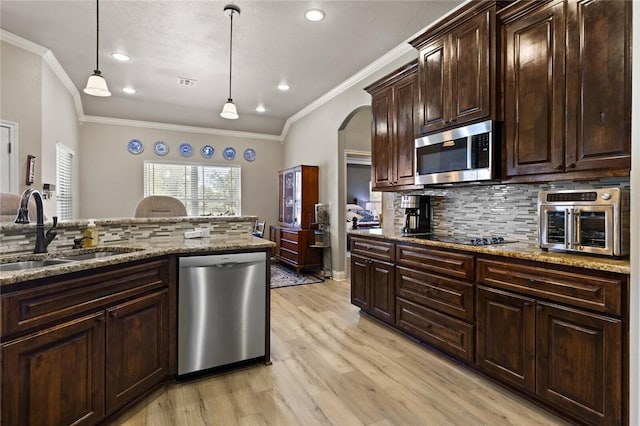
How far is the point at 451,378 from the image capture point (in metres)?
2.44

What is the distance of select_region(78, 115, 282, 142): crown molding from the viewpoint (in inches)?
248

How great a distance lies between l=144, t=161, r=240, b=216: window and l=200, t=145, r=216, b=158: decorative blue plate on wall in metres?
0.23


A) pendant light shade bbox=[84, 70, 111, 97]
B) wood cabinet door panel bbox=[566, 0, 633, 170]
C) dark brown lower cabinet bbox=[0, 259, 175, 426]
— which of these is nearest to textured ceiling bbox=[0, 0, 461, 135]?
pendant light shade bbox=[84, 70, 111, 97]

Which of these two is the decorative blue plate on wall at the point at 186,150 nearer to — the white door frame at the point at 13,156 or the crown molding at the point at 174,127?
the crown molding at the point at 174,127

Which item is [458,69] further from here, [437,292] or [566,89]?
[437,292]

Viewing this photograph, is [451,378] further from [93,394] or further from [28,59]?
[28,59]

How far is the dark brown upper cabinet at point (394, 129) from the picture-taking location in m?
3.38

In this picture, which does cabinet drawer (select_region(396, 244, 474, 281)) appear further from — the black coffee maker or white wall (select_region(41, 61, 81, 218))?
white wall (select_region(41, 61, 81, 218))

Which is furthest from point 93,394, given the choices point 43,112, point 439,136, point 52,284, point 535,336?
point 43,112

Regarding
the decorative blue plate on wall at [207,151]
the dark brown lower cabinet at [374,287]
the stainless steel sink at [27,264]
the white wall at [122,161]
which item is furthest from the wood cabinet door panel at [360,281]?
the decorative blue plate on wall at [207,151]

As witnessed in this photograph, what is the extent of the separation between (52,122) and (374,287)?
4596 millimetres

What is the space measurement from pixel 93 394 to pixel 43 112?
3777mm

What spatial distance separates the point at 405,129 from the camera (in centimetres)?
346

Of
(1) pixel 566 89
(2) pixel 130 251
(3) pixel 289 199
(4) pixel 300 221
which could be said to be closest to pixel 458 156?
(1) pixel 566 89
